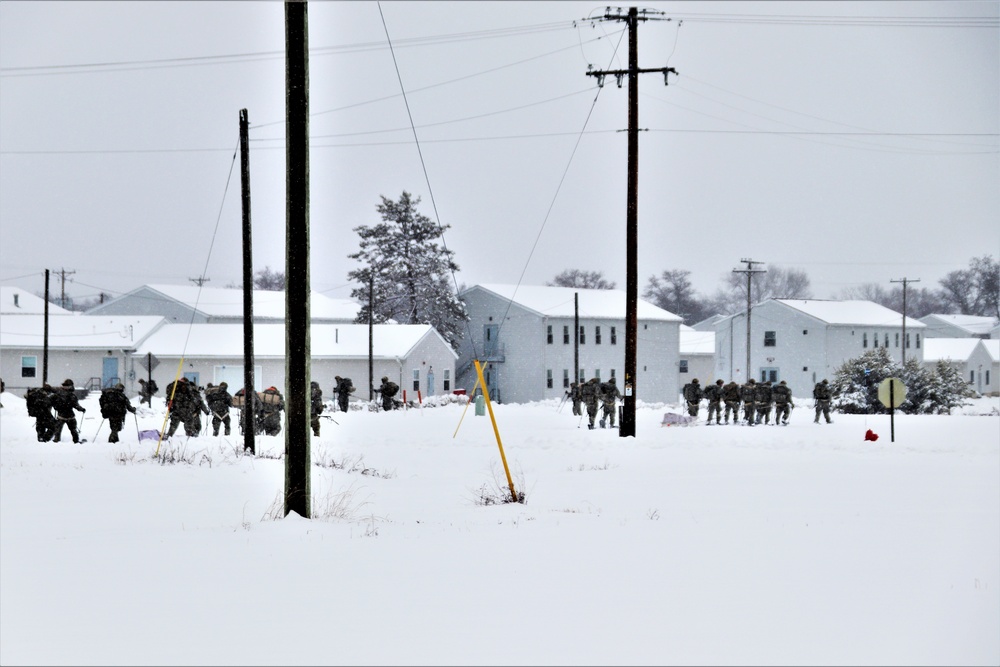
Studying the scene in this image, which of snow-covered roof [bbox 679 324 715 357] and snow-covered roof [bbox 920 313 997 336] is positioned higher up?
snow-covered roof [bbox 920 313 997 336]

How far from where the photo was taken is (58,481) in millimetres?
15906

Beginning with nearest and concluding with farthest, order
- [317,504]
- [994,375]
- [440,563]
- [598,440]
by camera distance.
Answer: [440,563] < [317,504] < [598,440] < [994,375]

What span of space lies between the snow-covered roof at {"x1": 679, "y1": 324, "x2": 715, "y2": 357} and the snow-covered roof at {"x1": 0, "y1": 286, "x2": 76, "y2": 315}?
45744mm

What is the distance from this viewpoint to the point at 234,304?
235ft

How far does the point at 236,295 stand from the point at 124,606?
68344mm

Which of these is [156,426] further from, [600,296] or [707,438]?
[600,296]

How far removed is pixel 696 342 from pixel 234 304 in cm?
3718

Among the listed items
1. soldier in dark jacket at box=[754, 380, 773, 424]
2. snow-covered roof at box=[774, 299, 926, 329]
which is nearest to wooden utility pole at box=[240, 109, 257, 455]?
soldier in dark jacket at box=[754, 380, 773, 424]

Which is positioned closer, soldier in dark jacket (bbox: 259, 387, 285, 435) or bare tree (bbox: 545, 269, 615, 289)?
soldier in dark jacket (bbox: 259, 387, 285, 435)

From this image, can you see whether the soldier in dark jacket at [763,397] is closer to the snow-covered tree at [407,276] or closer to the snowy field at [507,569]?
the snowy field at [507,569]

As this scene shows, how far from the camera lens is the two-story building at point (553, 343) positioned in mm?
67625

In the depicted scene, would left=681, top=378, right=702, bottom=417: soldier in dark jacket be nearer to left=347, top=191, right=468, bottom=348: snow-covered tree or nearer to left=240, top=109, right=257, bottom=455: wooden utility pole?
left=240, top=109, right=257, bottom=455: wooden utility pole

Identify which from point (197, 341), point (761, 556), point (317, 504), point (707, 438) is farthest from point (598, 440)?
point (197, 341)

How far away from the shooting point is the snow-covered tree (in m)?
72.9
